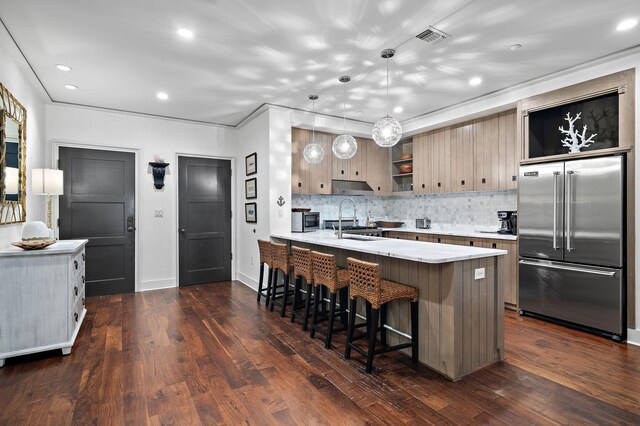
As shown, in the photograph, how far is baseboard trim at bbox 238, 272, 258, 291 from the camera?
17.0ft

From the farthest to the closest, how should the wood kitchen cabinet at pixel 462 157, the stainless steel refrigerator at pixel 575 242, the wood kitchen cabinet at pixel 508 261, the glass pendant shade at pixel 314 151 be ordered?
the wood kitchen cabinet at pixel 462 157
the glass pendant shade at pixel 314 151
the wood kitchen cabinet at pixel 508 261
the stainless steel refrigerator at pixel 575 242

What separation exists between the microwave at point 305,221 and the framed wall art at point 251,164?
3.02 ft

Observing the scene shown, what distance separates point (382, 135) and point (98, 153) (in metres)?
4.24

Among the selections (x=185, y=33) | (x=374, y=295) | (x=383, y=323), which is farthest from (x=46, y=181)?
(x=383, y=323)

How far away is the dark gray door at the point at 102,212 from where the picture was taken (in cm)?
475

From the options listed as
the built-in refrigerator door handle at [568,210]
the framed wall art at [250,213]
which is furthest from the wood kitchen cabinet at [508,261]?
the framed wall art at [250,213]

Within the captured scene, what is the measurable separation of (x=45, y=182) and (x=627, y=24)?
219 inches

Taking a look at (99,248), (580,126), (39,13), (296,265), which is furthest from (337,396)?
(99,248)

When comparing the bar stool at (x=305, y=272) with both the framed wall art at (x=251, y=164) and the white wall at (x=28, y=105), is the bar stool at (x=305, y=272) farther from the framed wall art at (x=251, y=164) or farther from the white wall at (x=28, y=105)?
the white wall at (x=28, y=105)

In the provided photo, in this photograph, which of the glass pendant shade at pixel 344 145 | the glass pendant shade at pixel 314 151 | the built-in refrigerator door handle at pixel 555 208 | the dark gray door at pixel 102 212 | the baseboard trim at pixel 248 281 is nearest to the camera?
the built-in refrigerator door handle at pixel 555 208

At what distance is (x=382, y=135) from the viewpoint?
3289mm

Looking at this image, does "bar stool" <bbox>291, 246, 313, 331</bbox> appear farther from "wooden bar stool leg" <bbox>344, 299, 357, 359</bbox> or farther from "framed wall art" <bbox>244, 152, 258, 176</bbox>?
"framed wall art" <bbox>244, 152, 258, 176</bbox>

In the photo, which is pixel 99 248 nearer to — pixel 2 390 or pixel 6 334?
pixel 6 334

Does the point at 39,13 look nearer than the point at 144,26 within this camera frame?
Yes
